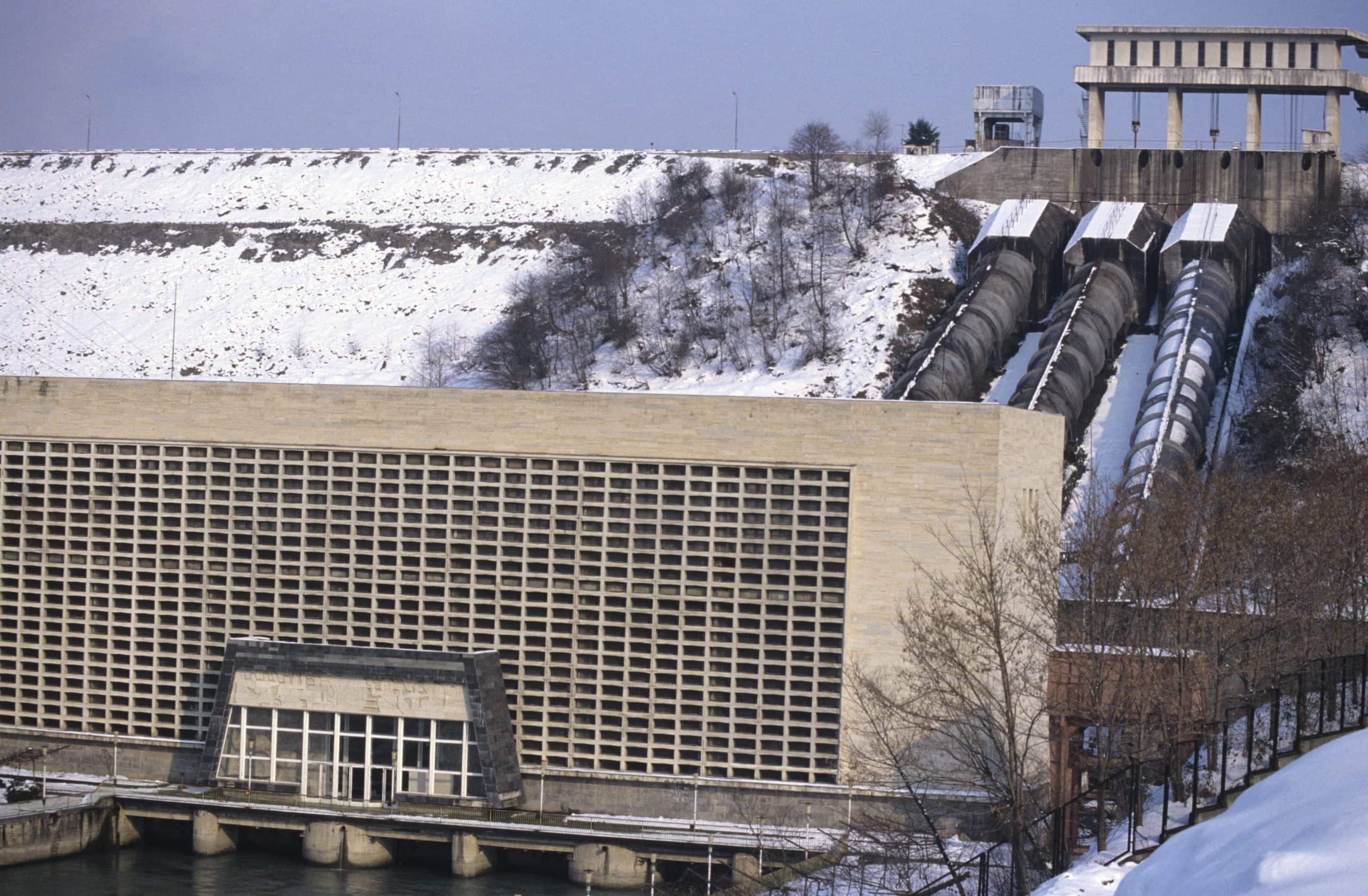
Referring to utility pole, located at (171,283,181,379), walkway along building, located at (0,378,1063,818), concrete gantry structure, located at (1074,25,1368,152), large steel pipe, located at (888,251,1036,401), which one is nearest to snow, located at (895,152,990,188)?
concrete gantry structure, located at (1074,25,1368,152)

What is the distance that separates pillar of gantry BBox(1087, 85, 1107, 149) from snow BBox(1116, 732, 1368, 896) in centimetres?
5947

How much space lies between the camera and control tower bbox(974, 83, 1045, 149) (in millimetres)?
79062

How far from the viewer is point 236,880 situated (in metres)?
29.8

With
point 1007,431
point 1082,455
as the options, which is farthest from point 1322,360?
point 1007,431

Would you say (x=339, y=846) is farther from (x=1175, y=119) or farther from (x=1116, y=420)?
Answer: (x=1175, y=119)

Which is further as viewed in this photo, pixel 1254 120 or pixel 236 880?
pixel 1254 120

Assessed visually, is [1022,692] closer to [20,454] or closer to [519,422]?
[519,422]

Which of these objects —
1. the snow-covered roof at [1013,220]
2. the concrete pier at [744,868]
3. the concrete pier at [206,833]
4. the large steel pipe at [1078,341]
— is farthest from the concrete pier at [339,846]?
the snow-covered roof at [1013,220]

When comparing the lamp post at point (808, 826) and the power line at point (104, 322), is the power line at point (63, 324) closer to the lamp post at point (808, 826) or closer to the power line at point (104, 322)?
the power line at point (104, 322)

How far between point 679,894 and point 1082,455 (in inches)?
1111

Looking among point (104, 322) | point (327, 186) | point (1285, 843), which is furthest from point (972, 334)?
point (1285, 843)

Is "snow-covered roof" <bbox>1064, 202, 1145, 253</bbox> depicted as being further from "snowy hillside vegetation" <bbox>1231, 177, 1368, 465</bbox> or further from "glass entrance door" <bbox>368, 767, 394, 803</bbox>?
"glass entrance door" <bbox>368, 767, 394, 803</bbox>

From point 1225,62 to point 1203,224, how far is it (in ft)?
27.1

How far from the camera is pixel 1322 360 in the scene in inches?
2144
